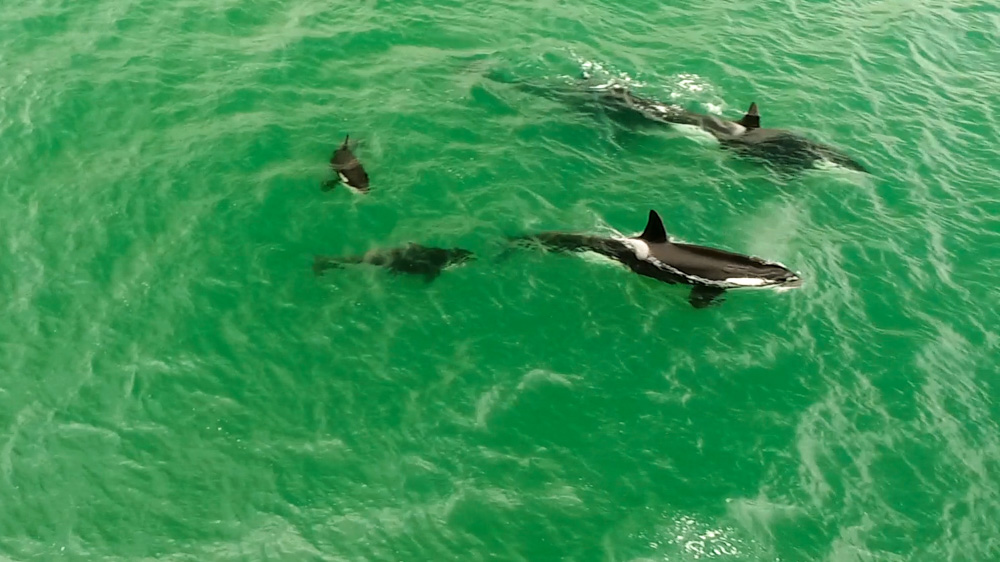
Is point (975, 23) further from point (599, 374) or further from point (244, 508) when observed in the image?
point (244, 508)

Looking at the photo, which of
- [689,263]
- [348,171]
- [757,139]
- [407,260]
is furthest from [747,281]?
[348,171]

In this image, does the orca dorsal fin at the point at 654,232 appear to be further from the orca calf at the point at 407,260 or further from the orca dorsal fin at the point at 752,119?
the orca dorsal fin at the point at 752,119

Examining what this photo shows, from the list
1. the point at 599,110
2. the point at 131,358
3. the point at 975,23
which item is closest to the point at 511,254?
the point at 599,110

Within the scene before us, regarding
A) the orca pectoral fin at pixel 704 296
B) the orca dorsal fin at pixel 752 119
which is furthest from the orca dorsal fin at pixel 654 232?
the orca dorsal fin at pixel 752 119

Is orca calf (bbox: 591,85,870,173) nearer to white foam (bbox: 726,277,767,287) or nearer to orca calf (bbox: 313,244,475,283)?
white foam (bbox: 726,277,767,287)

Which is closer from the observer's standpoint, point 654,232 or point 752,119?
point 654,232

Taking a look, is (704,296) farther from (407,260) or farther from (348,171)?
(348,171)

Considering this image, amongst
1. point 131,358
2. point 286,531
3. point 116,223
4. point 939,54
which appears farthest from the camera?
point 939,54
